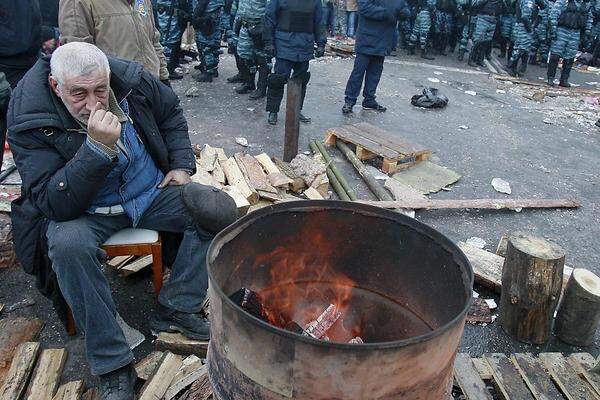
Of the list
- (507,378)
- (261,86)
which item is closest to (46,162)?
(507,378)

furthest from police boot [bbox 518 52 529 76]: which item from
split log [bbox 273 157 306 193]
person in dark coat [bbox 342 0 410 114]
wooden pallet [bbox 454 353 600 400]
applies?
wooden pallet [bbox 454 353 600 400]

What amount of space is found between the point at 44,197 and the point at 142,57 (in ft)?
7.28

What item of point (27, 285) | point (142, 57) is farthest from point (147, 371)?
point (142, 57)

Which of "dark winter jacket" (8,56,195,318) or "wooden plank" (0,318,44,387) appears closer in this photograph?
"dark winter jacket" (8,56,195,318)

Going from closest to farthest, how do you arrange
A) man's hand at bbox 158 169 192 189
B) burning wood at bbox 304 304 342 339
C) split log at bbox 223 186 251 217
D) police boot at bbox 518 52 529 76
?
burning wood at bbox 304 304 342 339
man's hand at bbox 158 169 192 189
split log at bbox 223 186 251 217
police boot at bbox 518 52 529 76

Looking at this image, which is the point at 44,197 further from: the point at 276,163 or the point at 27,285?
the point at 276,163

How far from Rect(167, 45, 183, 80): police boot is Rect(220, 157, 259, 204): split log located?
430 centimetres

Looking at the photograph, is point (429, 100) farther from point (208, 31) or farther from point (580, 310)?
point (580, 310)

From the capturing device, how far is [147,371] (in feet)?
8.89

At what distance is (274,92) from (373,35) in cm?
179

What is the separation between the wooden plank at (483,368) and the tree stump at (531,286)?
59cm

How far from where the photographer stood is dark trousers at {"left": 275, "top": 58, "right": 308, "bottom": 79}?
6691 mm

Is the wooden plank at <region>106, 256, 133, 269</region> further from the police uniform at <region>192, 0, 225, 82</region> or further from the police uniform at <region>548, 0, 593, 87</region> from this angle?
the police uniform at <region>548, 0, 593, 87</region>

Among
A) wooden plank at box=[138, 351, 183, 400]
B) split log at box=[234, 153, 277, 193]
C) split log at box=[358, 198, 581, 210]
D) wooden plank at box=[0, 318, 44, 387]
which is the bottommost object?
wooden plank at box=[0, 318, 44, 387]
